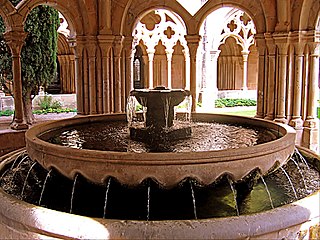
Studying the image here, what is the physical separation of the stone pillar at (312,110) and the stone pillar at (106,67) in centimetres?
407

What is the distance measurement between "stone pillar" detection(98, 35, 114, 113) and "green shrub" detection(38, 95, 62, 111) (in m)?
5.79

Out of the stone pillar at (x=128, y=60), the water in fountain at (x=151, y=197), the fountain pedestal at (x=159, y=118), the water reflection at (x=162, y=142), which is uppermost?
the stone pillar at (x=128, y=60)

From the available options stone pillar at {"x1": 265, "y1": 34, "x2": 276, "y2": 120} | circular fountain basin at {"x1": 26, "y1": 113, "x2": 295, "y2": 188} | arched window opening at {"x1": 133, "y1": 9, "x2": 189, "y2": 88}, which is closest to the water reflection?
circular fountain basin at {"x1": 26, "y1": 113, "x2": 295, "y2": 188}

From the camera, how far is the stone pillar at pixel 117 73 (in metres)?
8.34

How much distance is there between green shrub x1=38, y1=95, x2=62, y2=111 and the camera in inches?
537

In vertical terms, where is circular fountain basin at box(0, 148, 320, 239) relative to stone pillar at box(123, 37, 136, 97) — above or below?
below

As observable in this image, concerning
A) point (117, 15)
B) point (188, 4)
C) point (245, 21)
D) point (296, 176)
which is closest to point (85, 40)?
point (117, 15)

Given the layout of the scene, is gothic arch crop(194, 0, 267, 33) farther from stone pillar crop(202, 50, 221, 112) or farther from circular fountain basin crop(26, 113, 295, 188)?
stone pillar crop(202, 50, 221, 112)

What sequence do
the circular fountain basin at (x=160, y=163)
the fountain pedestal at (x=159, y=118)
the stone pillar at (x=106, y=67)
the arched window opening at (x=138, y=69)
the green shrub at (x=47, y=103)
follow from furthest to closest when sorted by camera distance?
the arched window opening at (x=138, y=69) < the green shrub at (x=47, y=103) < the stone pillar at (x=106, y=67) < the fountain pedestal at (x=159, y=118) < the circular fountain basin at (x=160, y=163)

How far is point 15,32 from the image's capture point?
23.8 feet

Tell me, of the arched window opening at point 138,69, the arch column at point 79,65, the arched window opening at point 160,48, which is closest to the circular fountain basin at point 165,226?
the arch column at point 79,65

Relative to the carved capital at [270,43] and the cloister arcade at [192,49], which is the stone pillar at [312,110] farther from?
the carved capital at [270,43]

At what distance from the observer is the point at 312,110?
8188 millimetres

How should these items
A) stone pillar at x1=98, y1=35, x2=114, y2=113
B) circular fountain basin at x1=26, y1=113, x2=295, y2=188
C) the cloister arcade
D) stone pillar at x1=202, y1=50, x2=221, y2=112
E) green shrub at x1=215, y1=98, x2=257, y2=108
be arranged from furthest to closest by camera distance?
green shrub at x1=215, y1=98, x2=257, y2=108
stone pillar at x1=202, y1=50, x2=221, y2=112
stone pillar at x1=98, y1=35, x2=114, y2=113
the cloister arcade
circular fountain basin at x1=26, y1=113, x2=295, y2=188
